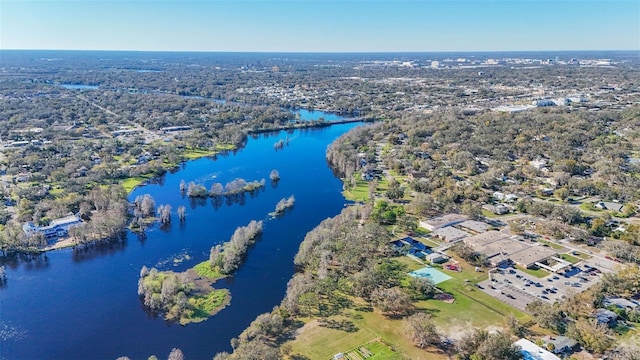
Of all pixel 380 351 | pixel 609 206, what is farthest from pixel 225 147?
pixel 380 351

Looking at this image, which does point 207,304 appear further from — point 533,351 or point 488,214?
point 488,214

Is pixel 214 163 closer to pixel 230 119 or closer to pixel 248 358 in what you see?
pixel 230 119

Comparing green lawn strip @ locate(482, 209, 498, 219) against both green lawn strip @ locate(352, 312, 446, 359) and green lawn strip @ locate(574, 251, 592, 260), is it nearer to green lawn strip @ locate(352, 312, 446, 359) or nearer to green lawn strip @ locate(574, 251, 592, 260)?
green lawn strip @ locate(574, 251, 592, 260)

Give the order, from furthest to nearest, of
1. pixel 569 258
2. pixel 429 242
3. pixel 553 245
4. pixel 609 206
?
pixel 609 206 < pixel 429 242 < pixel 553 245 < pixel 569 258

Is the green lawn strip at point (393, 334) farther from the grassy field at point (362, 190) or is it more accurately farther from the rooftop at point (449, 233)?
the grassy field at point (362, 190)

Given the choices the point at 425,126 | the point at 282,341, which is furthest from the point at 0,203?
the point at 425,126

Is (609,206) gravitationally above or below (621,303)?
above
